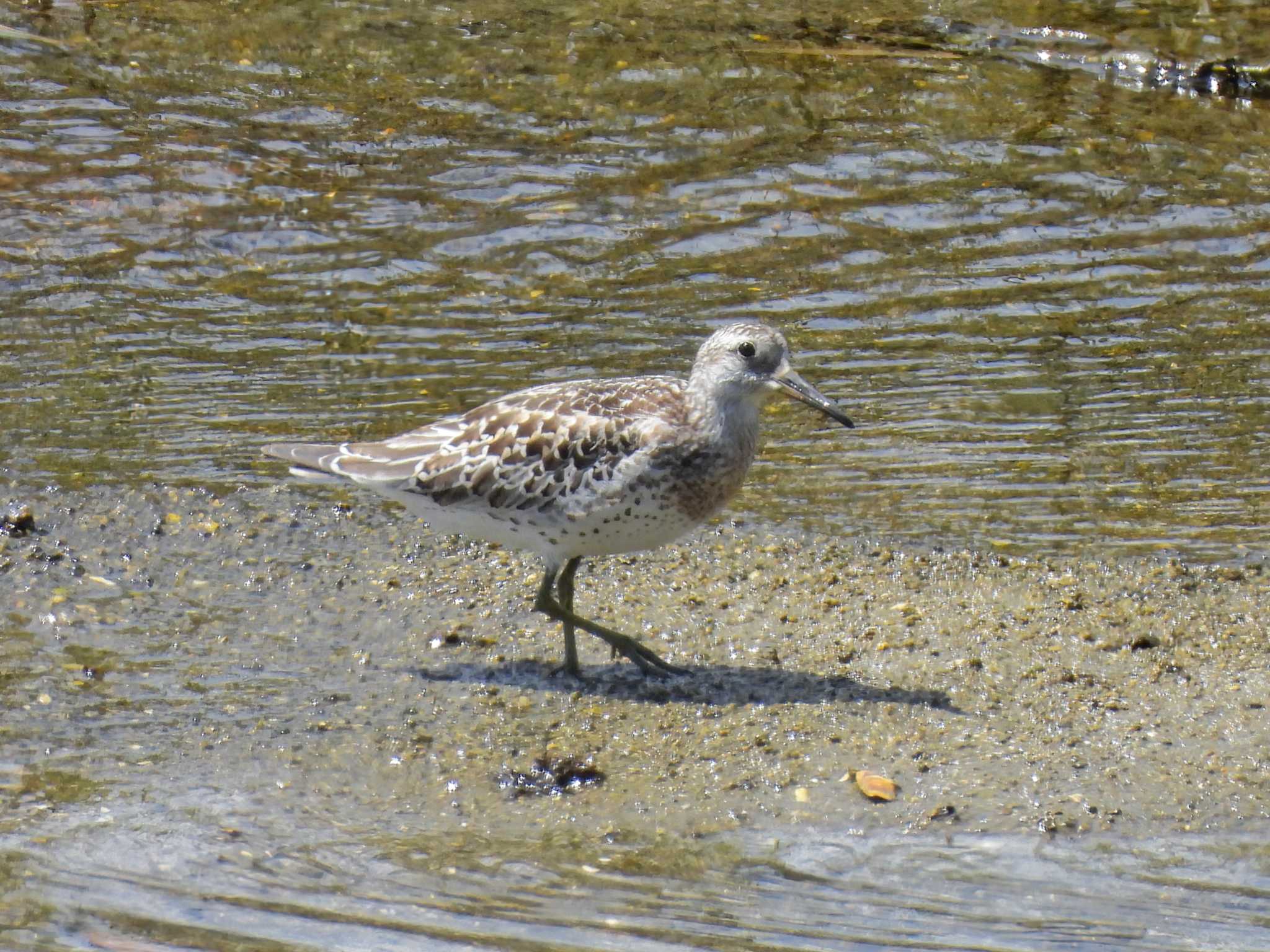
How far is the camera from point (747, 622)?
669cm

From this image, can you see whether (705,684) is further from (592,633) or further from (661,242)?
(661,242)

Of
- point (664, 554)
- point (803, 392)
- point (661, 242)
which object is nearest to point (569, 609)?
point (664, 554)

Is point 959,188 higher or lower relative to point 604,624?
higher

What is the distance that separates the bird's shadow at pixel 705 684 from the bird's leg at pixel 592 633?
0.12ft

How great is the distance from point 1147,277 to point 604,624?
4522mm

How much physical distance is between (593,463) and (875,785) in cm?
153

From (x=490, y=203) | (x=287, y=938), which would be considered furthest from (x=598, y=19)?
(x=287, y=938)

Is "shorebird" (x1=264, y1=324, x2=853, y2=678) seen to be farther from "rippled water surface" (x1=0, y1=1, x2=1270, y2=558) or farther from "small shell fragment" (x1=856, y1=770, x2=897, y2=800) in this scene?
"rippled water surface" (x1=0, y1=1, x2=1270, y2=558)

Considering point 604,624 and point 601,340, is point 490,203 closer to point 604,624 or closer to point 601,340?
point 601,340

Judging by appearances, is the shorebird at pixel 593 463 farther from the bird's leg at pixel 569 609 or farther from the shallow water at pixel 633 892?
the shallow water at pixel 633 892

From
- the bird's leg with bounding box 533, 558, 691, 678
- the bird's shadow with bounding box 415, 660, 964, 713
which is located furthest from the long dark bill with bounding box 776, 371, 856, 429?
the bird's leg with bounding box 533, 558, 691, 678

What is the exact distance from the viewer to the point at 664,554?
7246 mm

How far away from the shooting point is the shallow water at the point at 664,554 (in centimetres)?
513

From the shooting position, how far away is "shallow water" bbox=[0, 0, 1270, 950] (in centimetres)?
513
